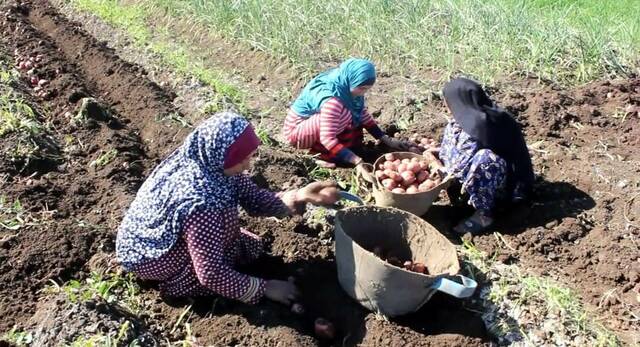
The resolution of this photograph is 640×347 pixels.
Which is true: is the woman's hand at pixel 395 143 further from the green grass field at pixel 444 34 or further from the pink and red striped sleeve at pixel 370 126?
the green grass field at pixel 444 34

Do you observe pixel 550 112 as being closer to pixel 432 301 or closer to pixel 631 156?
pixel 631 156

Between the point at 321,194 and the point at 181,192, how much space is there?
28.6 inches

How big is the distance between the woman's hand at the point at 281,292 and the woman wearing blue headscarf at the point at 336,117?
4.89 ft

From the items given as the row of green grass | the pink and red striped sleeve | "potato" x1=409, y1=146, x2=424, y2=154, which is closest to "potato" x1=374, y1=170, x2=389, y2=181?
"potato" x1=409, y1=146, x2=424, y2=154

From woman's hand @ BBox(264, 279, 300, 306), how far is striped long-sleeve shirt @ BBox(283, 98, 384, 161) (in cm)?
160

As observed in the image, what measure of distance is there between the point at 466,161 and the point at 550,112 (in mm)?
1675

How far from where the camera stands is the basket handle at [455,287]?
320 centimetres

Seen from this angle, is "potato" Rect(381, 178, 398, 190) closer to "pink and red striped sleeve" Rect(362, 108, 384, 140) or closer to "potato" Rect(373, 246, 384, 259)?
"potato" Rect(373, 246, 384, 259)

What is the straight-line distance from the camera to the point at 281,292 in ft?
11.7

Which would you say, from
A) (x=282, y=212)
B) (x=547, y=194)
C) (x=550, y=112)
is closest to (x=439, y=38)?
(x=550, y=112)

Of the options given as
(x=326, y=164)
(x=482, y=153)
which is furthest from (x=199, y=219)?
(x=326, y=164)

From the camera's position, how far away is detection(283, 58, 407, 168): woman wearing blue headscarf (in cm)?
498

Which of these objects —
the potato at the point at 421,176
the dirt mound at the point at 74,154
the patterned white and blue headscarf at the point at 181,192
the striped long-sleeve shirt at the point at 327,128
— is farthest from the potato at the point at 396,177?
the dirt mound at the point at 74,154

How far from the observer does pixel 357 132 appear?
209 inches
